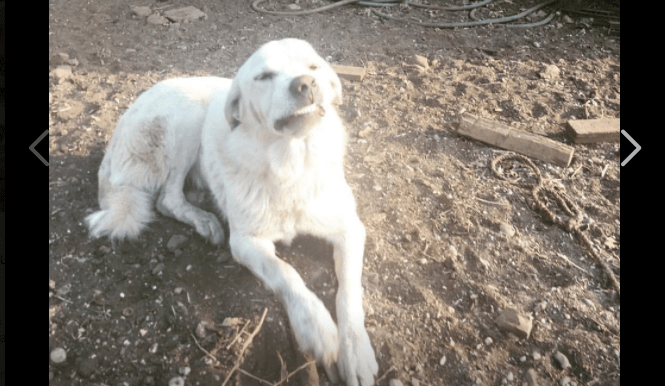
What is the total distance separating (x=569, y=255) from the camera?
2156 millimetres

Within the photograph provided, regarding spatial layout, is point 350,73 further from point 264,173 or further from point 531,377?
point 531,377

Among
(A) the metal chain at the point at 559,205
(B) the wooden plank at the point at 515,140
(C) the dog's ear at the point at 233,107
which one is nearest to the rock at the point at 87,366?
(C) the dog's ear at the point at 233,107

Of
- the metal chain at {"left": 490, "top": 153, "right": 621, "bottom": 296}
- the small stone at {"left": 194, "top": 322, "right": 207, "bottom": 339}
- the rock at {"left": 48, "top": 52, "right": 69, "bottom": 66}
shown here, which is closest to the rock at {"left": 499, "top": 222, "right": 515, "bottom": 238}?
the metal chain at {"left": 490, "top": 153, "right": 621, "bottom": 296}

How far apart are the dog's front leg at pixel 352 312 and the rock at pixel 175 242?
0.75 meters

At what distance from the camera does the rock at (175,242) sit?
2.18m

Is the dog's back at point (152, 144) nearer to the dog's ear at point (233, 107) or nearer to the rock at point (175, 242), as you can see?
the rock at point (175, 242)

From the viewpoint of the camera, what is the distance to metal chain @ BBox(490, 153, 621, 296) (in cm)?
213

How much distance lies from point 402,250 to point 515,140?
3.98 feet

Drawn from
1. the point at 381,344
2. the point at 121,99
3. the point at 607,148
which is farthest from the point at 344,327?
the point at 121,99

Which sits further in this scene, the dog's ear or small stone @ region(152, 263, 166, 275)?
small stone @ region(152, 263, 166, 275)

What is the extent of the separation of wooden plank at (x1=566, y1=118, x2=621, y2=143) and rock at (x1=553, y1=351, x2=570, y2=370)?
67.3 inches

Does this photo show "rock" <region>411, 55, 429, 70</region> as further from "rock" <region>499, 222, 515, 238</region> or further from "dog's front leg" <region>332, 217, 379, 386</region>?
"dog's front leg" <region>332, 217, 379, 386</region>
